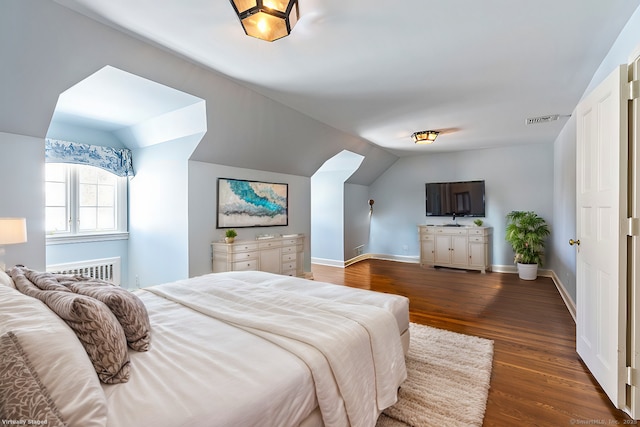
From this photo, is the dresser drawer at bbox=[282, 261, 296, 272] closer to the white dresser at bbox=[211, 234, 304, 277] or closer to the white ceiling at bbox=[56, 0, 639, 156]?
the white dresser at bbox=[211, 234, 304, 277]

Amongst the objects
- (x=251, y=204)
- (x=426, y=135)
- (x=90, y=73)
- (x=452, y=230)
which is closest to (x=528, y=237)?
(x=452, y=230)

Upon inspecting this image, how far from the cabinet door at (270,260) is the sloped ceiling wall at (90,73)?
1.45m

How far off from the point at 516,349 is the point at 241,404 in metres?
2.66

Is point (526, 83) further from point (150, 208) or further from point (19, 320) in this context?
point (150, 208)

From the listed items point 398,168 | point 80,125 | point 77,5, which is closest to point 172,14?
point 77,5

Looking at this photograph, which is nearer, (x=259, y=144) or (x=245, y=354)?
(x=245, y=354)

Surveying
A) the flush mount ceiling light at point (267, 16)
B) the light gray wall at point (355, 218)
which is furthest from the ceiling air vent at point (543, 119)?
the flush mount ceiling light at point (267, 16)

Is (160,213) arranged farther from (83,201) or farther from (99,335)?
(99,335)

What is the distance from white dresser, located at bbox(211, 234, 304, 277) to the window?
1647mm

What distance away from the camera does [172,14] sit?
6.50ft

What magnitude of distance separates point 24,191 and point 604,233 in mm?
4511

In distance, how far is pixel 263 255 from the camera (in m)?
4.39

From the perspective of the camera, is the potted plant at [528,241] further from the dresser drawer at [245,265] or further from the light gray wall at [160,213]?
the light gray wall at [160,213]

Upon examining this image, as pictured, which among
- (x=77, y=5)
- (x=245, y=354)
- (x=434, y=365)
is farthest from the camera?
(x=434, y=365)
